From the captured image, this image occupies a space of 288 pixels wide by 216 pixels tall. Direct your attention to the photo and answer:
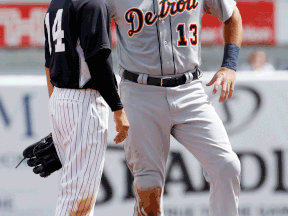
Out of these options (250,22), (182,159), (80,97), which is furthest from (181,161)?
(250,22)

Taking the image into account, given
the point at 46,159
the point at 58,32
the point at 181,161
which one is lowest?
the point at 181,161

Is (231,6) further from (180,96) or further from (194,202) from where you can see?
(194,202)

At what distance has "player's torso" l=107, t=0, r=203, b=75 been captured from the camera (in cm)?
272

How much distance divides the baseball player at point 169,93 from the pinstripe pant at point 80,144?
1.32 ft

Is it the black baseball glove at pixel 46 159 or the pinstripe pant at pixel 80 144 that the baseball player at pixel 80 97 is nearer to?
the pinstripe pant at pixel 80 144

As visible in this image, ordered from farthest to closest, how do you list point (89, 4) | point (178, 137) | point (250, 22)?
point (250, 22) < point (178, 137) < point (89, 4)

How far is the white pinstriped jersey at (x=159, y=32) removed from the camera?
272cm

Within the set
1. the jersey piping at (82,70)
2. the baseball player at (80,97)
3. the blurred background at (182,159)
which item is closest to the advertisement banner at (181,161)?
the blurred background at (182,159)

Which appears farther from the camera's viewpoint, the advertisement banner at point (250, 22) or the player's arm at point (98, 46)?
the advertisement banner at point (250, 22)

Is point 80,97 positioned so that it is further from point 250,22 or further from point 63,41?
point 250,22

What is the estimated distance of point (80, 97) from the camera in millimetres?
2443

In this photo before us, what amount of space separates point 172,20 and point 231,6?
18.1 inches

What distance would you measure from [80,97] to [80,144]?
0.26 metres

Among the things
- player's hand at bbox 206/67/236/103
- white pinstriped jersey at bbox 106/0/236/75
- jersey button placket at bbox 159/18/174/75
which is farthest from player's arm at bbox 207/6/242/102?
jersey button placket at bbox 159/18/174/75
